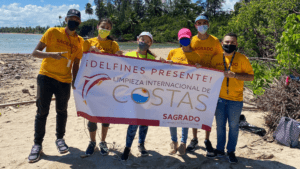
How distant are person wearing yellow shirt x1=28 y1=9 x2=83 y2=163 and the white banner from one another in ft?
1.02

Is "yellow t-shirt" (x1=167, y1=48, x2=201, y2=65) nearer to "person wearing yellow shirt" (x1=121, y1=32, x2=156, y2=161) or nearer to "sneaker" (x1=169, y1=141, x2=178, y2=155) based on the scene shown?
"person wearing yellow shirt" (x1=121, y1=32, x2=156, y2=161)

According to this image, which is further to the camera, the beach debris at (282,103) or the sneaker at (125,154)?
the beach debris at (282,103)

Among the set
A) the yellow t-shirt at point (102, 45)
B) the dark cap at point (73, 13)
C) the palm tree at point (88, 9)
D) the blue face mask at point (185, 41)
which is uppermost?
the palm tree at point (88, 9)

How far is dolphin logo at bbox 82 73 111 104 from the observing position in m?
3.27

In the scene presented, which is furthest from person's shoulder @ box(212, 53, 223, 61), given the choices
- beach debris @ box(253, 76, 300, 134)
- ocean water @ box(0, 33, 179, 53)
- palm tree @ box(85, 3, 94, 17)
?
palm tree @ box(85, 3, 94, 17)

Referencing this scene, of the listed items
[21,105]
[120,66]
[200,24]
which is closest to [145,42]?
[120,66]

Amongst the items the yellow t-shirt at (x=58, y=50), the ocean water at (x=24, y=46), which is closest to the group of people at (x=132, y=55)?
the yellow t-shirt at (x=58, y=50)

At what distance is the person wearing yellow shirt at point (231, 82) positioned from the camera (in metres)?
3.25

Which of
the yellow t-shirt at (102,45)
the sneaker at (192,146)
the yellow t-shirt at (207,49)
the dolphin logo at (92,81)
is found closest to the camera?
the dolphin logo at (92,81)

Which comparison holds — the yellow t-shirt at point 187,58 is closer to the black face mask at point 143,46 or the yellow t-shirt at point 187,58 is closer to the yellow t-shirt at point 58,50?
the black face mask at point 143,46

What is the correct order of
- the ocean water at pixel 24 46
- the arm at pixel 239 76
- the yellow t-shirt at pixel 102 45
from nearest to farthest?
1. the arm at pixel 239 76
2. the yellow t-shirt at pixel 102 45
3. the ocean water at pixel 24 46

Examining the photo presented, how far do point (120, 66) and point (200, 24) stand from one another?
156 cm

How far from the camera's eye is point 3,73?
10.7m

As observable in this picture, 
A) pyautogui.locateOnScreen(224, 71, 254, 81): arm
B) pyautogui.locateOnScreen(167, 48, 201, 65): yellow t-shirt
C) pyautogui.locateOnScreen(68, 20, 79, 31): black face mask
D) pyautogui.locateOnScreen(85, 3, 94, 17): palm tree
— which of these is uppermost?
pyautogui.locateOnScreen(85, 3, 94, 17): palm tree
